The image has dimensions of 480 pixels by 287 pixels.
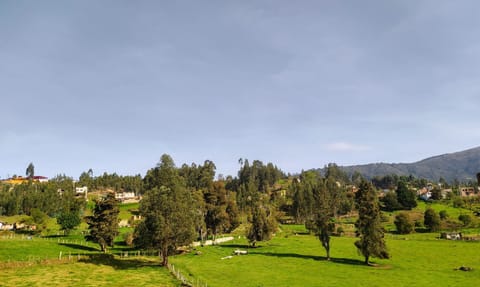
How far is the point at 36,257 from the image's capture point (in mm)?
63281

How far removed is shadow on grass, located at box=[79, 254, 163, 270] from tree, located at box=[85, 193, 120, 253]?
11614mm

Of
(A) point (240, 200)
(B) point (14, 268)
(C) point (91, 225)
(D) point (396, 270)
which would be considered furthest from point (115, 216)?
(A) point (240, 200)

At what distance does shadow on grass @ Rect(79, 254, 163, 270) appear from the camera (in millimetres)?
64794

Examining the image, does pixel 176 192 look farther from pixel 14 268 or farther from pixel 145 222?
pixel 14 268

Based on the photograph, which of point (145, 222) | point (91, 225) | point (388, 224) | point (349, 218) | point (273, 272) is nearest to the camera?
point (273, 272)

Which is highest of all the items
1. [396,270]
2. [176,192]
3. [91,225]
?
[176,192]

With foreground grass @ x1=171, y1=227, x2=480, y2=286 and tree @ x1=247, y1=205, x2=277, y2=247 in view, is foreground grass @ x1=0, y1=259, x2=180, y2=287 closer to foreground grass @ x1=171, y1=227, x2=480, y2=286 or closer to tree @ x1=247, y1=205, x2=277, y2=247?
foreground grass @ x1=171, y1=227, x2=480, y2=286

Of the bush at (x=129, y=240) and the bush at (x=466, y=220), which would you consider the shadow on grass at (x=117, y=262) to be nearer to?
the bush at (x=129, y=240)

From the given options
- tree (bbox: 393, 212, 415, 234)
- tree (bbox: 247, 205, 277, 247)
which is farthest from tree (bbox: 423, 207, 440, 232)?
tree (bbox: 247, 205, 277, 247)

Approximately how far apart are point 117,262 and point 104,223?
17.7 meters

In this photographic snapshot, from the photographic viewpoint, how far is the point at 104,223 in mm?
82812

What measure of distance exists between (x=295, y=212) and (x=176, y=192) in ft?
434

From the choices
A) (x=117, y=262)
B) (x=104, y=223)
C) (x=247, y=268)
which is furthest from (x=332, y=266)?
(x=104, y=223)

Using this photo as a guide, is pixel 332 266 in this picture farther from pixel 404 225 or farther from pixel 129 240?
pixel 404 225
